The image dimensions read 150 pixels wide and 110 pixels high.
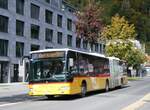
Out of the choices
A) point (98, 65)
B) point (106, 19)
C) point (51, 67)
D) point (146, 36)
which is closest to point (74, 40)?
point (106, 19)

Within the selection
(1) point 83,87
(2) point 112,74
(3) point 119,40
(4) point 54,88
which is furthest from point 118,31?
(4) point 54,88

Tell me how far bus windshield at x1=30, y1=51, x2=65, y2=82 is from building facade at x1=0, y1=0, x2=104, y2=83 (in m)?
33.2

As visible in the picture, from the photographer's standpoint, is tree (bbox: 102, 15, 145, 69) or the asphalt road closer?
the asphalt road

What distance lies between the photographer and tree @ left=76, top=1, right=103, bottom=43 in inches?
2496

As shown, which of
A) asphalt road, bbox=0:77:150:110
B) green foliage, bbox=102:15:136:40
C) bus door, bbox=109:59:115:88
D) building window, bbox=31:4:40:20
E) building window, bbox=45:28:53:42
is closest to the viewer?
asphalt road, bbox=0:77:150:110

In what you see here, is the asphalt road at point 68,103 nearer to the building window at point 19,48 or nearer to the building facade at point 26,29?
the building facade at point 26,29

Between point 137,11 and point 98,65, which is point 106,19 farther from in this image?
point 98,65

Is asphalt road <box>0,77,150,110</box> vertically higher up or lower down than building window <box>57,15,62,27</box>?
lower down

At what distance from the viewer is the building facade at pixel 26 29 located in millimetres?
58822

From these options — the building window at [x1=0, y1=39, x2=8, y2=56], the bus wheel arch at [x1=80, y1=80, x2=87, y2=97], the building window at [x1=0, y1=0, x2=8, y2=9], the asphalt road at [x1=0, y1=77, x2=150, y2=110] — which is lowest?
the asphalt road at [x1=0, y1=77, x2=150, y2=110]

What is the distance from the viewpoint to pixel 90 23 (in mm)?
63625

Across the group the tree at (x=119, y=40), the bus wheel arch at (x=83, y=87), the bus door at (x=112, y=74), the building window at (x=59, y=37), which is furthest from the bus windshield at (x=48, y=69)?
the building window at (x=59, y=37)

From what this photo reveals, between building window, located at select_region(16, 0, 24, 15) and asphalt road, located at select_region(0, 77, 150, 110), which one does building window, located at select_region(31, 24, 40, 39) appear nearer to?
building window, located at select_region(16, 0, 24, 15)

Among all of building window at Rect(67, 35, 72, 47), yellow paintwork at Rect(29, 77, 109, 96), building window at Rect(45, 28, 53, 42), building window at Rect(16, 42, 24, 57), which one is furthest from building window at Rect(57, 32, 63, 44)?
yellow paintwork at Rect(29, 77, 109, 96)
